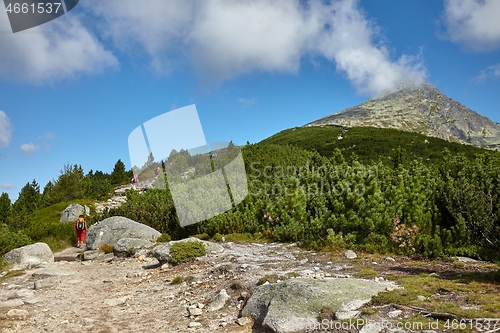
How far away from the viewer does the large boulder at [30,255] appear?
12.9m

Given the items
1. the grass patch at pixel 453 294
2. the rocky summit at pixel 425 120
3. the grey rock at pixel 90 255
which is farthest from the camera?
the rocky summit at pixel 425 120

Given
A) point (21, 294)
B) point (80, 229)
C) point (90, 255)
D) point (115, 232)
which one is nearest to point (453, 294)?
point (21, 294)

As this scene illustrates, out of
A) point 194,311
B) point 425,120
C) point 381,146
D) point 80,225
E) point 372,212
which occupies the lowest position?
point 194,311

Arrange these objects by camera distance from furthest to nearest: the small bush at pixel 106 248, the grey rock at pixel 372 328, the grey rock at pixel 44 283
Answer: the small bush at pixel 106 248 < the grey rock at pixel 44 283 < the grey rock at pixel 372 328

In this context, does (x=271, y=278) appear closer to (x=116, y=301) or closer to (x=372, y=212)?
(x=116, y=301)

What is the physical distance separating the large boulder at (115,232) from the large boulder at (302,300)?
10.6 metres

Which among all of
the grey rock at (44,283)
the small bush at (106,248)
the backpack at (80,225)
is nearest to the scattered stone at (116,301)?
the grey rock at (44,283)

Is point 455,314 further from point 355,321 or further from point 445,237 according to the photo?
point 445,237

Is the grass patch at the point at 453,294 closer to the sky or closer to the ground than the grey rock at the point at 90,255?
closer to the ground

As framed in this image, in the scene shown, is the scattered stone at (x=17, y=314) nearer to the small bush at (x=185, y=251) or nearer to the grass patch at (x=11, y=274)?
the small bush at (x=185, y=251)

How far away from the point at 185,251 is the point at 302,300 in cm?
550

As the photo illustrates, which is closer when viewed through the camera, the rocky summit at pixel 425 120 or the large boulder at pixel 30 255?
the large boulder at pixel 30 255

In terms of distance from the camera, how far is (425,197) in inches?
435

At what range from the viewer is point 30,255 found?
13227 millimetres
